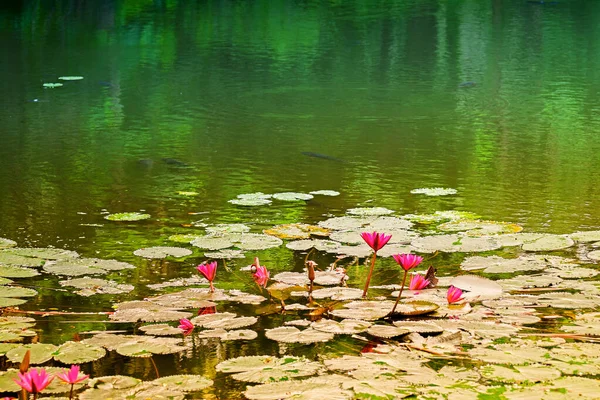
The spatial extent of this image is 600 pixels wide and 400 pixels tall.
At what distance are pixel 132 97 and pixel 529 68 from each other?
14.2 ft

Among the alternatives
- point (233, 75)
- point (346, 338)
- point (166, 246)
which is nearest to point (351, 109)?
point (233, 75)

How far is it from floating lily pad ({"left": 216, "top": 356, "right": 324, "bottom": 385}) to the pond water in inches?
1.1

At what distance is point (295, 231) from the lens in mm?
3441

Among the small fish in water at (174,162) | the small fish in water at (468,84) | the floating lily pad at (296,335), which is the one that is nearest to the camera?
the floating lily pad at (296,335)

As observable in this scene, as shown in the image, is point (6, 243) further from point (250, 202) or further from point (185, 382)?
point (185, 382)

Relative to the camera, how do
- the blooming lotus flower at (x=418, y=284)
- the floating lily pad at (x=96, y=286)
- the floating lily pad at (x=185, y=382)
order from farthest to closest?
the floating lily pad at (x=96, y=286), the blooming lotus flower at (x=418, y=284), the floating lily pad at (x=185, y=382)

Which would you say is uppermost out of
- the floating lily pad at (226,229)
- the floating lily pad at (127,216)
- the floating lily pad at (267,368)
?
the floating lily pad at (267,368)

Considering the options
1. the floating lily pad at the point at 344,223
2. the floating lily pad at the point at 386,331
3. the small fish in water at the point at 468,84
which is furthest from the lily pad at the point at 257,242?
the small fish in water at the point at 468,84

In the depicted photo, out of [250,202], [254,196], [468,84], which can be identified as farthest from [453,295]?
[468,84]

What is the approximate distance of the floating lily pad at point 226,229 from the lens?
→ 3.50 metres

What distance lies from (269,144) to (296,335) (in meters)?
3.42

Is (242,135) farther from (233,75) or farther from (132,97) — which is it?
(233,75)

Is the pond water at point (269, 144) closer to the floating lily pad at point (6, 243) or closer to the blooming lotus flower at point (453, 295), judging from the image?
the floating lily pad at point (6, 243)

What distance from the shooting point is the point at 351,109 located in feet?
23.1
